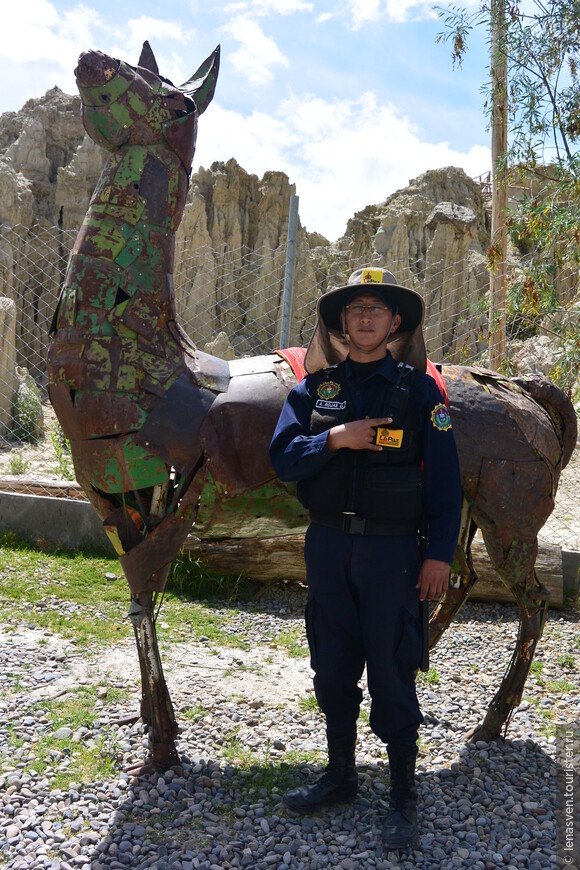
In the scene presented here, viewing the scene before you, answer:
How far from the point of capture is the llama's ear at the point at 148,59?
120 inches

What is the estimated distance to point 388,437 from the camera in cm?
248

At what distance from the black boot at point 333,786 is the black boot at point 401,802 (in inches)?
8.2

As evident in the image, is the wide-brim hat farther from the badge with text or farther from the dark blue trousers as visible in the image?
the dark blue trousers

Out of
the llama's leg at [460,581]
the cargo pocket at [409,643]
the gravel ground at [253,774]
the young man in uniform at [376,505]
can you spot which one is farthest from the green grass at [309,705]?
the cargo pocket at [409,643]

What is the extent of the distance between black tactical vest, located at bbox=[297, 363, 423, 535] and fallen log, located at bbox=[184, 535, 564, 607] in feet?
9.72

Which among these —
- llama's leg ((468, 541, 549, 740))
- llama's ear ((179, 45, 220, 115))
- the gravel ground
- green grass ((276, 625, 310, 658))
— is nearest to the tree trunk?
the gravel ground

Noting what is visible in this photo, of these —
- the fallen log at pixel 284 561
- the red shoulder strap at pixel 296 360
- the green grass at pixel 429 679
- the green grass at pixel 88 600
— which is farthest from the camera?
the fallen log at pixel 284 561

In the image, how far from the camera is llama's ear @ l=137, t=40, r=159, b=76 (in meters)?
3.04

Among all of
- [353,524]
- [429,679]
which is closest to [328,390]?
[353,524]

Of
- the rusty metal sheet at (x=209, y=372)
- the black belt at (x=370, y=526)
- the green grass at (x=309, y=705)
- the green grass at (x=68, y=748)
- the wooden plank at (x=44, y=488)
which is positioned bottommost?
the green grass at (x=68, y=748)

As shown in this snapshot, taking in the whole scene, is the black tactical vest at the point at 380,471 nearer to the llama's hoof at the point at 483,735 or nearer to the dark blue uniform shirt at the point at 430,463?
the dark blue uniform shirt at the point at 430,463

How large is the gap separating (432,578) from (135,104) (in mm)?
2177

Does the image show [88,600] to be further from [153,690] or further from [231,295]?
[231,295]

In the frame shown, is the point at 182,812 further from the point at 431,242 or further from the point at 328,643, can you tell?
the point at 431,242
